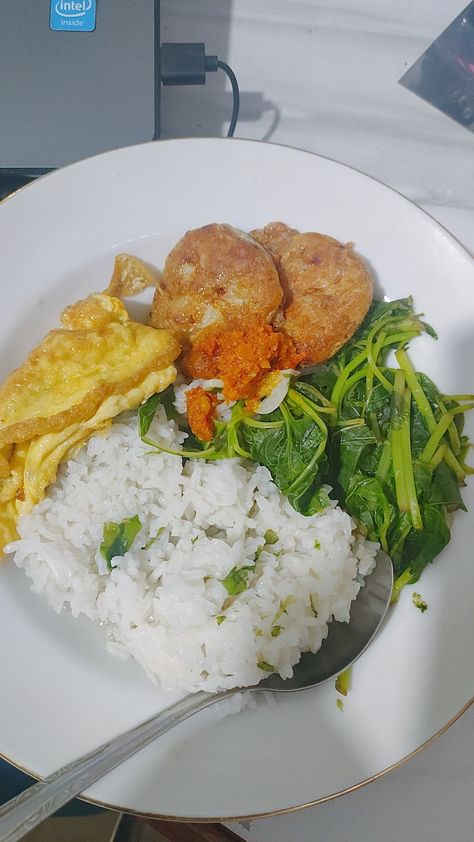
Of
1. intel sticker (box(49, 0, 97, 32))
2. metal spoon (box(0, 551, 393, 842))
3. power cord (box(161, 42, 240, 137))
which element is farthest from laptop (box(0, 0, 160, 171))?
metal spoon (box(0, 551, 393, 842))

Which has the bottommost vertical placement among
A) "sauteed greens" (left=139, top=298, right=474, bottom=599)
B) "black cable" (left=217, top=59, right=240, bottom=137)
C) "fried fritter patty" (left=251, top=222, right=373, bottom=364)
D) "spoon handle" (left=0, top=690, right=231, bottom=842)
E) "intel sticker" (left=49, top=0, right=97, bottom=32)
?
"spoon handle" (left=0, top=690, right=231, bottom=842)

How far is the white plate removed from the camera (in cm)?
174

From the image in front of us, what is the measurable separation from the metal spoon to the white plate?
0.04 m

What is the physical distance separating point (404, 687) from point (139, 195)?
178cm

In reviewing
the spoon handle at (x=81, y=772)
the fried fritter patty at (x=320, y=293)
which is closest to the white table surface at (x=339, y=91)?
the fried fritter patty at (x=320, y=293)

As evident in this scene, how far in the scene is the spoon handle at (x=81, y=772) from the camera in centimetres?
136

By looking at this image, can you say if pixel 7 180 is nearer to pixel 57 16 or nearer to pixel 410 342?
pixel 57 16

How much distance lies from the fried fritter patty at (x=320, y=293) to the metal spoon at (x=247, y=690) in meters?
0.74

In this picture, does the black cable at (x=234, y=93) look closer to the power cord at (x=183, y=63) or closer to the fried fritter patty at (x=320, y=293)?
the power cord at (x=183, y=63)

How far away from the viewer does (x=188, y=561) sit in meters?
2.04

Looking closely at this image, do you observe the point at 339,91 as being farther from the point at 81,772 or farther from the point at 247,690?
the point at 81,772

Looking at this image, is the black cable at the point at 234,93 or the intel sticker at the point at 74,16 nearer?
the intel sticker at the point at 74,16

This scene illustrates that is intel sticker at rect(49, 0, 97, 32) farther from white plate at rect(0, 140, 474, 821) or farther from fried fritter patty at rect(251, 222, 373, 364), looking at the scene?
fried fritter patty at rect(251, 222, 373, 364)

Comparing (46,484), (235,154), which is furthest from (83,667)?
(235,154)
